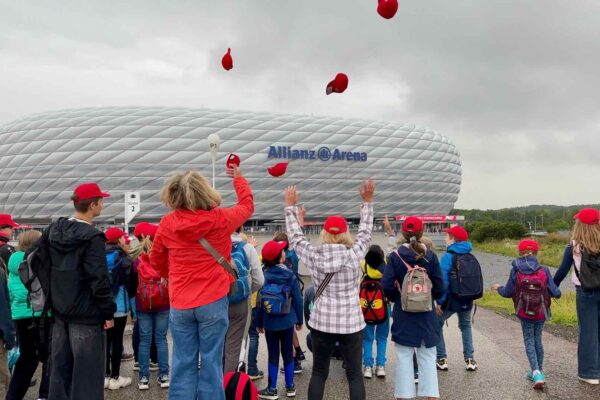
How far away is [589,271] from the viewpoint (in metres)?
4.58

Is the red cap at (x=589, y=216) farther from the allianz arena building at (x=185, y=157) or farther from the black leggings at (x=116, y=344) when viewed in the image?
the allianz arena building at (x=185, y=157)

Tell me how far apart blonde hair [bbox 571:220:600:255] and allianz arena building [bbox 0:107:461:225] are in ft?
145

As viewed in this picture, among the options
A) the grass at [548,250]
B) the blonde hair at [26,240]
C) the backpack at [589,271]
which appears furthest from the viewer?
the grass at [548,250]

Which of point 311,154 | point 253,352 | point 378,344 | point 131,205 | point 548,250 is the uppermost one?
point 311,154

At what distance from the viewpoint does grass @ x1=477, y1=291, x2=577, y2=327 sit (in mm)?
7501

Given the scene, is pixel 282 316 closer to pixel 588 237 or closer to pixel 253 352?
pixel 253 352

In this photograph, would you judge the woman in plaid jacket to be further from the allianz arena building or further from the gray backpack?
the allianz arena building

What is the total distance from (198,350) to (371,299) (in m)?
1.98

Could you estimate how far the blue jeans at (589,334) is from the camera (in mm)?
4586

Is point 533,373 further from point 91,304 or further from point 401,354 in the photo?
point 91,304

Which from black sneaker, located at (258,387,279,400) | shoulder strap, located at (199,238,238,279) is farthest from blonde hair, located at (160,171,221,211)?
black sneaker, located at (258,387,279,400)

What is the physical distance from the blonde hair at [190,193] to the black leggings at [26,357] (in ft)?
5.90

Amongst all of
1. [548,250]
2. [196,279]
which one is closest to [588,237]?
[196,279]

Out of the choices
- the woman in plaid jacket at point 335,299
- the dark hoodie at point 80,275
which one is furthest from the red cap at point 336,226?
the dark hoodie at point 80,275
